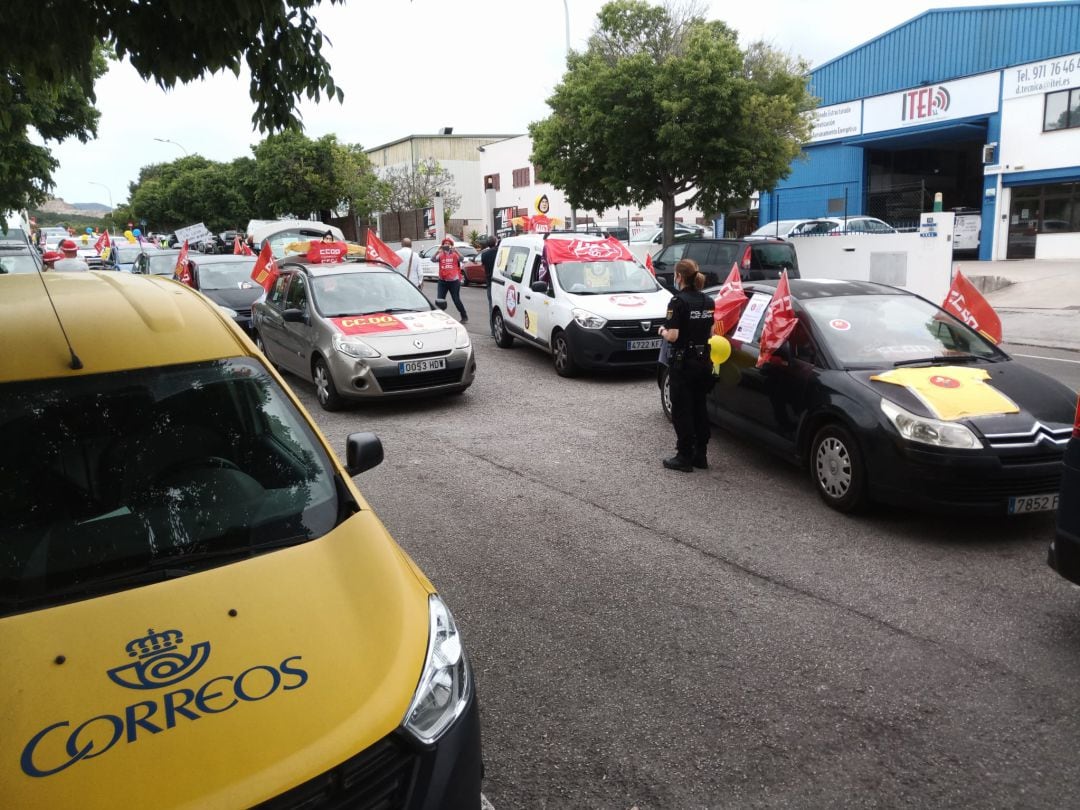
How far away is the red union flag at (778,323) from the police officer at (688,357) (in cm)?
45

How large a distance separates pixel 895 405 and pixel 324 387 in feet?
21.1

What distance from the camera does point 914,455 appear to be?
523 centimetres

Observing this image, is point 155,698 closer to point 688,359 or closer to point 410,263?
point 688,359

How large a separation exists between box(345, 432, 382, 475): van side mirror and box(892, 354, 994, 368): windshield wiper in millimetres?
4237

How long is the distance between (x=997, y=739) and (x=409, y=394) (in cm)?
702

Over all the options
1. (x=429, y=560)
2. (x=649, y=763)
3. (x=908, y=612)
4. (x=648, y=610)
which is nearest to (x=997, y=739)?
(x=908, y=612)

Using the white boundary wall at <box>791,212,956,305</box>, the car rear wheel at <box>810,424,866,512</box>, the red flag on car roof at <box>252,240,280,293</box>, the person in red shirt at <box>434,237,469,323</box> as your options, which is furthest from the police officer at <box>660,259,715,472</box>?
the white boundary wall at <box>791,212,956,305</box>

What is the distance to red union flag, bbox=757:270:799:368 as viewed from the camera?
6.54 m

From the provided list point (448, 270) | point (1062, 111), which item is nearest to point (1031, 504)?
point (448, 270)

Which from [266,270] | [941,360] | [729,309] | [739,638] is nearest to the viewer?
[739,638]

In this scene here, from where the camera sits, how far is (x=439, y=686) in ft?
7.78

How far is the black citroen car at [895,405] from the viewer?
5152 mm

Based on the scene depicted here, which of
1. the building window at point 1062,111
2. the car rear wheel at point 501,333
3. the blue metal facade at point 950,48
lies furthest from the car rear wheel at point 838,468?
the blue metal facade at point 950,48

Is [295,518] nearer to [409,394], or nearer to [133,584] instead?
[133,584]
